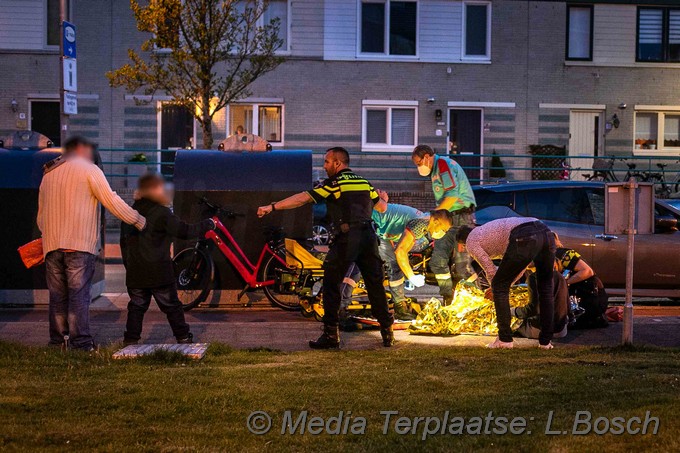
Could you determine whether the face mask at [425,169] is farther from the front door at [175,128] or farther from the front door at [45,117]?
the front door at [45,117]

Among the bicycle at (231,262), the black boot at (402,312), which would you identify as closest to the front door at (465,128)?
the bicycle at (231,262)

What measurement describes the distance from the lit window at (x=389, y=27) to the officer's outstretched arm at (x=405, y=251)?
1708 cm

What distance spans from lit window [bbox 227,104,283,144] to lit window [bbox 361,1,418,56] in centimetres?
317

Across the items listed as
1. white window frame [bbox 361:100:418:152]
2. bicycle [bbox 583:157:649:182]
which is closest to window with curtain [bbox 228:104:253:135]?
white window frame [bbox 361:100:418:152]

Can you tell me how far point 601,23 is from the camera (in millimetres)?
28125

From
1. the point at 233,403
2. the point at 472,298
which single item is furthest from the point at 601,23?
the point at 233,403

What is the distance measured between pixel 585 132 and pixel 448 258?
18416mm

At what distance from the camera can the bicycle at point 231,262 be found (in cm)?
1221

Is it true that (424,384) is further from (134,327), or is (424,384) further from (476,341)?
(134,327)

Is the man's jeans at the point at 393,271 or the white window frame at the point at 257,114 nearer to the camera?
the man's jeans at the point at 393,271

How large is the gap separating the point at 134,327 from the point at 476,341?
11.1ft

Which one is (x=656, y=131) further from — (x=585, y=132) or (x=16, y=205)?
(x=16, y=205)

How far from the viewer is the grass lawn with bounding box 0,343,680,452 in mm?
5551

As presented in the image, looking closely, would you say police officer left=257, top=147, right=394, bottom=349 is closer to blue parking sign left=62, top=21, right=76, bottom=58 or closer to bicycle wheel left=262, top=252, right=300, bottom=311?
bicycle wheel left=262, top=252, right=300, bottom=311
